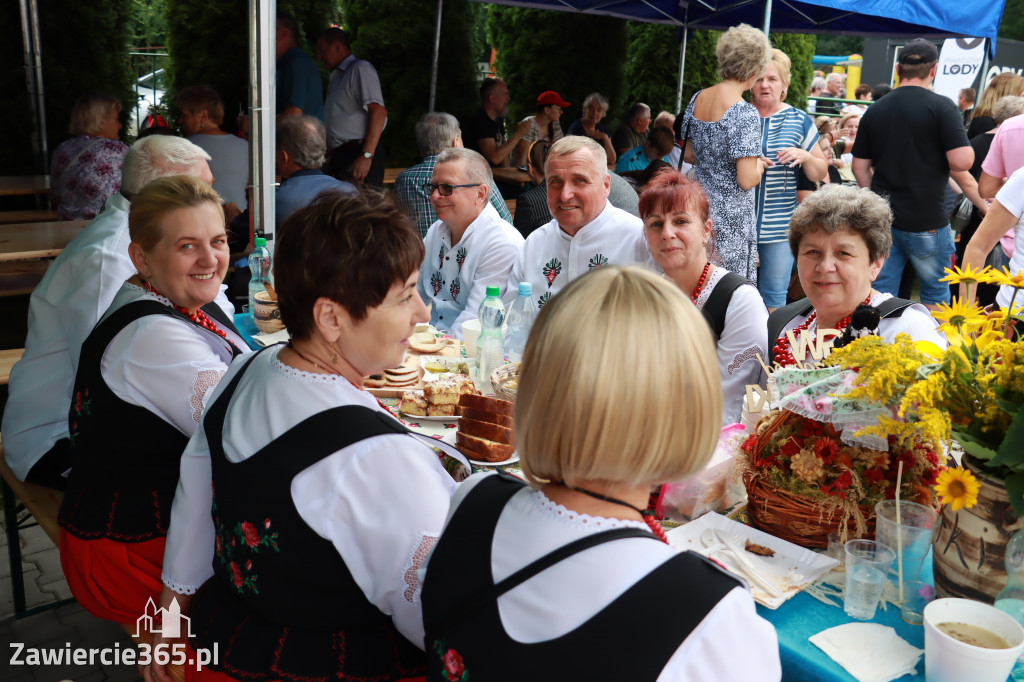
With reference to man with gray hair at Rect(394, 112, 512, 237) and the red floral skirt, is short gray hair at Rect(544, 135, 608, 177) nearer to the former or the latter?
man with gray hair at Rect(394, 112, 512, 237)

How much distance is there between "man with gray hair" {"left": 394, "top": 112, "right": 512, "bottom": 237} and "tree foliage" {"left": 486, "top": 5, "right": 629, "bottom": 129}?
7.18 metres

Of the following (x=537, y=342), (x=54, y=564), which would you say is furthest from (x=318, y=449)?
(x=54, y=564)

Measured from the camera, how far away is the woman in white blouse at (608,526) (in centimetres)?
101

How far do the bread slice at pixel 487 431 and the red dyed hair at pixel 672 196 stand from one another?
1326 mm

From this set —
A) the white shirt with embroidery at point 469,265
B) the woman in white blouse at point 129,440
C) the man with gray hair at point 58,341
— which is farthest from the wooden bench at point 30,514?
the white shirt with embroidery at point 469,265

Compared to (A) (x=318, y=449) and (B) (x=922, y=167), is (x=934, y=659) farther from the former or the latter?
(B) (x=922, y=167)

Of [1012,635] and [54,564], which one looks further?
[54,564]

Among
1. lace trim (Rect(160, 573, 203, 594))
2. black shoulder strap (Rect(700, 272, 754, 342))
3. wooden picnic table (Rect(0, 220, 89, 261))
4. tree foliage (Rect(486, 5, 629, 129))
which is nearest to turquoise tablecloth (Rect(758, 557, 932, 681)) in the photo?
lace trim (Rect(160, 573, 203, 594))

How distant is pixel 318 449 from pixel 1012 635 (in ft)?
3.88

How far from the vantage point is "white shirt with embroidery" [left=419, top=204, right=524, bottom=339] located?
159 inches

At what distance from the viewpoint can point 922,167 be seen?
18.4ft

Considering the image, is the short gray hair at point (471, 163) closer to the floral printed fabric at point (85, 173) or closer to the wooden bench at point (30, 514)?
the wooden bench at point (30, 514)

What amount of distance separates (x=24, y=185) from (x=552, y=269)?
17.8 feet

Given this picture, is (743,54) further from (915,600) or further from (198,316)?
(915,600)
